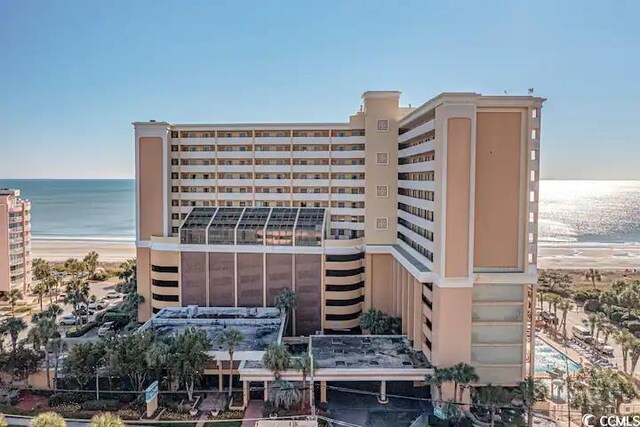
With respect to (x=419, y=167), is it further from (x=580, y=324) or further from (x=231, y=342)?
(x=580, y=324)

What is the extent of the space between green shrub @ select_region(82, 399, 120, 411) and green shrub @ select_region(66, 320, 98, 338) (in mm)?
17694

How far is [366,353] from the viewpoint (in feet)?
120

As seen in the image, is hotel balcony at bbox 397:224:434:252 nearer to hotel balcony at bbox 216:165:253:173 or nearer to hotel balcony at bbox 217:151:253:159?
hotel balcony at bbox 216:165:253:173

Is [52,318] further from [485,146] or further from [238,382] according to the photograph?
[485,146]

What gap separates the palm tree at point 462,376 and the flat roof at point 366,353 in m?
2.71

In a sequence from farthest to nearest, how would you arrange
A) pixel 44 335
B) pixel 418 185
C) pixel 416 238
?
pixel 416 238 → pixel 418 185 → pixel 44 335

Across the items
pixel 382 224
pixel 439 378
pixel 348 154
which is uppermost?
pixel 348 154

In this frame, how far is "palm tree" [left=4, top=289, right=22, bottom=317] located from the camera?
55.2m

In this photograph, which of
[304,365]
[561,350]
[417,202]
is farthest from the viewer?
[561,350]

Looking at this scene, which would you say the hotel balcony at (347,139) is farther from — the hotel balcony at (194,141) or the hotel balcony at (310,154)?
the hotel balcony at (194,141)

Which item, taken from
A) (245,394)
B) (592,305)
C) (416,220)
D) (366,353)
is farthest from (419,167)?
(592,305)

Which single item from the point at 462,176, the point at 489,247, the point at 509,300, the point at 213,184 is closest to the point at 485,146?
the point at 462,176

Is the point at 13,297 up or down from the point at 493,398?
up

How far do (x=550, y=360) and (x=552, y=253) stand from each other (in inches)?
3538
